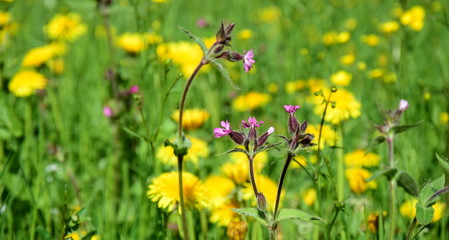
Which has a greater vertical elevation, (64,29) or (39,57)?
(64,29)

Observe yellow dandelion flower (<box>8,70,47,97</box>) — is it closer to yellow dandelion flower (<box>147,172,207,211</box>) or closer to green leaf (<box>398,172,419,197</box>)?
yellow dandelion flower (<box>147,172,207,211</box>)

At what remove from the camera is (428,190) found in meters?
0.90

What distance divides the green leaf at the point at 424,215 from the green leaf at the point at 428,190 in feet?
0.05

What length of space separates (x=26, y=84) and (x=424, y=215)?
187cm

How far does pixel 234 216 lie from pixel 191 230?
0.14 meters

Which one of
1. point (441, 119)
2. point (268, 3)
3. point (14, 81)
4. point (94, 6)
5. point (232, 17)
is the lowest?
→ point (441, 119)

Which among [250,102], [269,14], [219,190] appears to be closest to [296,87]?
[250,102]

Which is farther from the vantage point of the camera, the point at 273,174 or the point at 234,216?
the point at 273,174

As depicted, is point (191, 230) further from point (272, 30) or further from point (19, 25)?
point (272, 30)

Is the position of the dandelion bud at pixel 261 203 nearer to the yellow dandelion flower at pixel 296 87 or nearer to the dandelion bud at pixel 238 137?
the dandelion bud at pixel 238 137

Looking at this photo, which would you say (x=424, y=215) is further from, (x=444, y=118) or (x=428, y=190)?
(x=444, y=118)

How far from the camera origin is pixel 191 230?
130cm

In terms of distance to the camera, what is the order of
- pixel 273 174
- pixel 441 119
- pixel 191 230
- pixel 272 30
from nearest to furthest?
pixel 191 230, pixel 273 174, pixel 441 119, pixel 272 30

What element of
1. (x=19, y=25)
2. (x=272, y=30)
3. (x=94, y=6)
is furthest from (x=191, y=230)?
(x=272, y=30)
